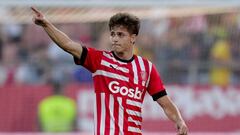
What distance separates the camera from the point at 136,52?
579 inches

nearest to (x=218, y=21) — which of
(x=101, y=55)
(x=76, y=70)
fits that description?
(x=76, y=70)

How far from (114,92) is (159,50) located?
7771 mm

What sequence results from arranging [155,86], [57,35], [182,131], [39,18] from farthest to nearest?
1. [155,86]
2. [182,131]
3. [57,35]
4. [39,18]

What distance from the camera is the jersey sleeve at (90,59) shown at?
6852 mm

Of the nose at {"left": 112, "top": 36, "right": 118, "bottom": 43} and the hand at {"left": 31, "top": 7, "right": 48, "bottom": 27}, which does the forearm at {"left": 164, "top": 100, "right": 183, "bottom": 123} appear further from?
the hand at {"left": 31, "top": 7, "right": 48, "bottom": 27}

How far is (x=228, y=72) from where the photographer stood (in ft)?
48.2

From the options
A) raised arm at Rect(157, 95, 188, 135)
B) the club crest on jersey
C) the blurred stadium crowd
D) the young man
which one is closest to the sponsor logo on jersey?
the young man

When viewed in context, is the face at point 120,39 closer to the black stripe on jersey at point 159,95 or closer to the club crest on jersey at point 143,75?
the club crest on jersey at point 143,75

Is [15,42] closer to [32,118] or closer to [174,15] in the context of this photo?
[32,118]

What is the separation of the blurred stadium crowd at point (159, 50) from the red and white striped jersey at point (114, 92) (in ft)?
24.5

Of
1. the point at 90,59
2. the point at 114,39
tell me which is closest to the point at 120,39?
the point at 114,39

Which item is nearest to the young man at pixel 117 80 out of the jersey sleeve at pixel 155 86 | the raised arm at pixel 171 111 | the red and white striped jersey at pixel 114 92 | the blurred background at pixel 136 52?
the red and white striped jersey at pixel 114 92

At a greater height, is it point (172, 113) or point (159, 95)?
point (159, 95)

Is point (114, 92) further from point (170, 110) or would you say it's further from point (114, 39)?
point (170, 110)
